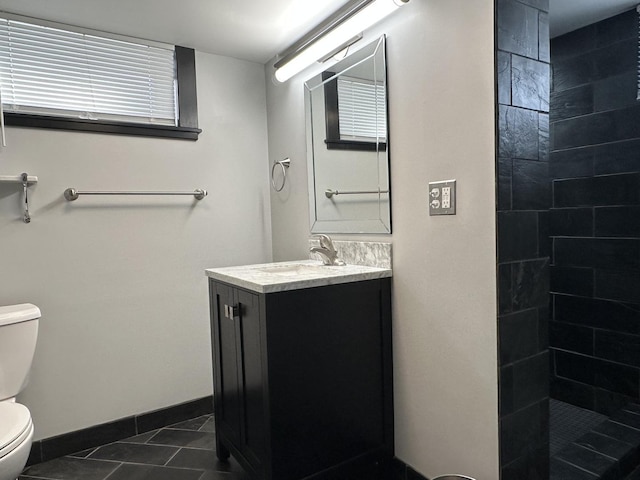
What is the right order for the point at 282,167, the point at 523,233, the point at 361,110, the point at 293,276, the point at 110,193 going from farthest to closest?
the point at 282,167 → the point at 110,193 → the point at 361,110 → the point at 293,276 → the point at 523,233

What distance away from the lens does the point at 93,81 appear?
7.06ft

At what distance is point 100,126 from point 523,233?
203cm

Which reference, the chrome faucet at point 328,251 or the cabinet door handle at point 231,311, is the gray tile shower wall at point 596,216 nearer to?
the chrome faucet at point 328,251

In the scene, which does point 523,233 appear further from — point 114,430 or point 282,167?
point 114,430

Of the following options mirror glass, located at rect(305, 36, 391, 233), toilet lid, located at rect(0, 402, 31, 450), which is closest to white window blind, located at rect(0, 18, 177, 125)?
mirror glass, located at rect(305, 36, 391, 233)

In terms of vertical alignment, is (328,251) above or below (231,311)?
above

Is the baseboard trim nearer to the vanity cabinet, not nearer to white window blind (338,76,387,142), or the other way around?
the vanity cabinet

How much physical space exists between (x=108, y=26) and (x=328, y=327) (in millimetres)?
1852

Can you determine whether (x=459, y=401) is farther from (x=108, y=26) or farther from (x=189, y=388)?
(x=108, y=26)

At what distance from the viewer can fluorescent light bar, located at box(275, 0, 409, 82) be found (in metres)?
1.61

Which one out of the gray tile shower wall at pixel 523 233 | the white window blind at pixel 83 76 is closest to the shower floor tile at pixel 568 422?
the gray tile shower wall at pixel 523 233

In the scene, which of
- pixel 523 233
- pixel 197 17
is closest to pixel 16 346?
pixel 197 17

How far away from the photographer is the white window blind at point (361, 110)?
180 centimetres

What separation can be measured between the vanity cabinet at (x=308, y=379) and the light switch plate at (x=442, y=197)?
15.9 inches
